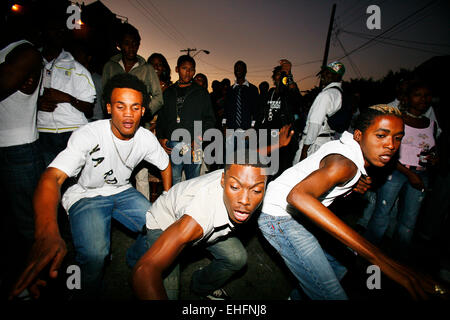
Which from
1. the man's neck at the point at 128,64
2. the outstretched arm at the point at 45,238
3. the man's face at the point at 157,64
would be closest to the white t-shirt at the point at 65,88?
the man's neck at the point at 128,64

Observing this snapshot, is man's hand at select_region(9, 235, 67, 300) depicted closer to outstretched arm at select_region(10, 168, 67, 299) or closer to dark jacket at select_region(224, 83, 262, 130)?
outstretched arm at select_region(10, 168, 67, 299)

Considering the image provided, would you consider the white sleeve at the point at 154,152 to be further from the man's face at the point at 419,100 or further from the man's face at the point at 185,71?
the man's face at the point at 419,100

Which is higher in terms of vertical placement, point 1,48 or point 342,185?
point 1,48

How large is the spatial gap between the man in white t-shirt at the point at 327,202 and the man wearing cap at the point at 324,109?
61.9 inches

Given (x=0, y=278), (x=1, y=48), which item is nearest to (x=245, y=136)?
(x=1, y=48)

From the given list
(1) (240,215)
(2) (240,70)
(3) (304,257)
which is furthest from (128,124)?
(2) (240,70)

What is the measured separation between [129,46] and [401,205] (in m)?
5.06

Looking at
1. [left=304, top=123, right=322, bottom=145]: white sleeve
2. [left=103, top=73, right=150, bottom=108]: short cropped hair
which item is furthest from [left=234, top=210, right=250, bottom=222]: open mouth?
[left=304, top=123, right=322, bottom=145]: white sleeve

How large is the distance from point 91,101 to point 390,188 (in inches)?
177

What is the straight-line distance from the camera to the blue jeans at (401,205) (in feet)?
9.36

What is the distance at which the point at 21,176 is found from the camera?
6.69 ft

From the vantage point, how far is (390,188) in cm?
289
